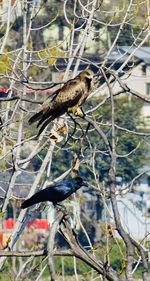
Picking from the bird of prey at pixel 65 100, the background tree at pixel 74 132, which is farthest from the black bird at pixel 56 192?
the bird of prey at pixel 65 100

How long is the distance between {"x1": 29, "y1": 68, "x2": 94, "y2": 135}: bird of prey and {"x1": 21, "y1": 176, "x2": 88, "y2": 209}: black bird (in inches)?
11.7

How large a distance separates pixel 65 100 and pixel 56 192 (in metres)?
0.63

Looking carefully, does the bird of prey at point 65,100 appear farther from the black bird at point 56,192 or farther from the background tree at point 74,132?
the black bird at point 56,192

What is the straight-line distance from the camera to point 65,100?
17.5 feet

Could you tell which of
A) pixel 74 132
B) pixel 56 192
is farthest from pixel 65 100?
pixel 74 132

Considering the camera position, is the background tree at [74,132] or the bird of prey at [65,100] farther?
the bird of prey at [65,100]

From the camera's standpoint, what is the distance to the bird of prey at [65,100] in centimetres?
508

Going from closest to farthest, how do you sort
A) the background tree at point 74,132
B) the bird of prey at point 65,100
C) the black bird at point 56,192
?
the background tree at point 74,132 → the black bird at point 56,192 → the bird of prey at point 65,100

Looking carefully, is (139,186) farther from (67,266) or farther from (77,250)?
(77,250)

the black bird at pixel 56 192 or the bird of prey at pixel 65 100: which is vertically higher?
the bird of prey at pixel 65 100

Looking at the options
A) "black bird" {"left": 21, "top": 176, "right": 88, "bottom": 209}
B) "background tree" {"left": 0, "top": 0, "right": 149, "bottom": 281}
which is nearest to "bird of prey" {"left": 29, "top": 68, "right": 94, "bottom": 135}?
"background tree" {"left": 0, "top": 0, "right": 149, "bottom": 281}

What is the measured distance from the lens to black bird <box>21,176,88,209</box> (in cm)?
475

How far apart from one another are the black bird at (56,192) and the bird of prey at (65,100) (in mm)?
296

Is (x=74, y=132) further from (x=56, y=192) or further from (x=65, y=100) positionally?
(x=65, y=100)
